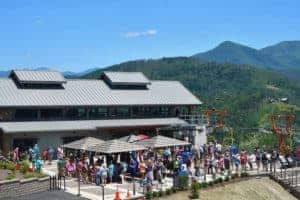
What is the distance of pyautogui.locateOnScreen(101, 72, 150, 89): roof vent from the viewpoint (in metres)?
48.7

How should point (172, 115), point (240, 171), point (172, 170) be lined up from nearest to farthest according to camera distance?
point (172, 170), point (240, 171), point (172, 115)

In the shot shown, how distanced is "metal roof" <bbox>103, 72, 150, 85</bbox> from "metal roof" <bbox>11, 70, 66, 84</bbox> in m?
5.29

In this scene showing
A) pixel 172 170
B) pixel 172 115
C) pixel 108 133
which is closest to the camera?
pixel 172 170

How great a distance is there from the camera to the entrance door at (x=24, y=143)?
39.2 m

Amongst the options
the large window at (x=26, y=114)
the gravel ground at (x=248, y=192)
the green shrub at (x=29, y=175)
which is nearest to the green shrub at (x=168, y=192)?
the gravel ground at (x=248, y=192)

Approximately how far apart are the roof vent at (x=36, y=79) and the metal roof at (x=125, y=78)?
5.28 metres

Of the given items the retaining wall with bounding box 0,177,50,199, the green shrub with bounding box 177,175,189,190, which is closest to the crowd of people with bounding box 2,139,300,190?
the green shrub with bounding box 177,175,189,190

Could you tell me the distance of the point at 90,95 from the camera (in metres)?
45.5

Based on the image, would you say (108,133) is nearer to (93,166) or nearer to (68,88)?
(68,88)

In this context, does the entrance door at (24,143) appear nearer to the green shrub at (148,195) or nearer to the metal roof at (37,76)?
the metal roof at (37,76)

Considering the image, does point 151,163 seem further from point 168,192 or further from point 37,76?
point 37,76

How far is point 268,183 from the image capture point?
34.0m

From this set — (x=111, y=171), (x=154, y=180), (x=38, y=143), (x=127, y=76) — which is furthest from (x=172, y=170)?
(x=127, y=76)

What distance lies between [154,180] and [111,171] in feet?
8.97
